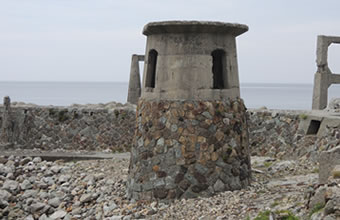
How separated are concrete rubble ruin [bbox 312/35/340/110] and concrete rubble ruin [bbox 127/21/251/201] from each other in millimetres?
10399

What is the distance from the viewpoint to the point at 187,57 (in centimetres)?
1053

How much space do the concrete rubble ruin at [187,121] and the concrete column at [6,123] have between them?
9471 mm

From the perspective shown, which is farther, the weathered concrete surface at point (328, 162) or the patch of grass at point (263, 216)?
the weathered concrete surface at point (328, 162)

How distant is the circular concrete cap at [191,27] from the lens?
34.1 feet

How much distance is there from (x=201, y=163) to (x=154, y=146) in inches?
39.8

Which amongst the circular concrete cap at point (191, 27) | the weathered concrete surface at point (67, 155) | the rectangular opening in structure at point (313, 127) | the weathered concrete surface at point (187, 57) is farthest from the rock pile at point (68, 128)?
the circular concrete cap at point (191, 27)

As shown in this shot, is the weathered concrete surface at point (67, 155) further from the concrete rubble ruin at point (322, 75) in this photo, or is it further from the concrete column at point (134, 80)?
the concrete rubble ruin at point (322, 75)

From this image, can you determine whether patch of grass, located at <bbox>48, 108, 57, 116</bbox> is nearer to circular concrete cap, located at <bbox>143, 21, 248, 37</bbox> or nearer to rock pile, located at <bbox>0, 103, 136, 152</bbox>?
rock pile, located at <bbox>0, 103, 136, 152</bbox>

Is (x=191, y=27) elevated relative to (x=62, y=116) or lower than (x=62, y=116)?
elevated

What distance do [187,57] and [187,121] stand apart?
127 centimetres

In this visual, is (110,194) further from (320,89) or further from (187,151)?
(320,89)

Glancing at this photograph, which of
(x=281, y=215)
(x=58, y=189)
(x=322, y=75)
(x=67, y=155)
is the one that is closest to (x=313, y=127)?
(x=322, y=75)

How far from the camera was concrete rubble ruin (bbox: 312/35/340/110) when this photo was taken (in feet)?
66.8

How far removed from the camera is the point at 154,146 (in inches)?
422
